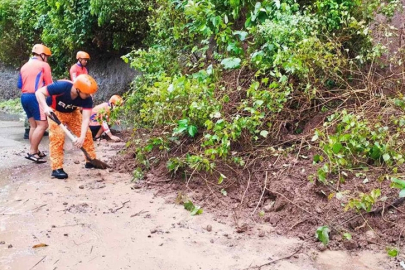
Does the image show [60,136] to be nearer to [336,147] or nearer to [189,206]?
[189,206]

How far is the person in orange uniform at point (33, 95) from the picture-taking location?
20.1 ft

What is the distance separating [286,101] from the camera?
492 centimetres

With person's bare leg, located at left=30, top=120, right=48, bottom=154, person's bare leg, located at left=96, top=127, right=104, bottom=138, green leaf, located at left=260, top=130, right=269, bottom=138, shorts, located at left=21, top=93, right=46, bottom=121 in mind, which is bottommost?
person's bare leg, located at left=96, top=127, right=104, bottom=138

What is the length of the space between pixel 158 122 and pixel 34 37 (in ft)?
32.9

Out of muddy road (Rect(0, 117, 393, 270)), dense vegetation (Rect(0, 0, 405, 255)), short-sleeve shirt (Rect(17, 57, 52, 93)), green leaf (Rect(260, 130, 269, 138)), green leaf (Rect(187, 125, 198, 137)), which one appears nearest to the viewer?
muddy road (Rect(0, 117, 393, 270))

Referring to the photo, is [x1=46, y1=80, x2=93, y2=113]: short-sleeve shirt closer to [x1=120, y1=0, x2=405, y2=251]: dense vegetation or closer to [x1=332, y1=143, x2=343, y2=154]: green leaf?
[x1=120, y1=0, x2=405, y2=251]: dense vegetation

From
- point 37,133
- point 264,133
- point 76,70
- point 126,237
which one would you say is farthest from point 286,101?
point 76,70

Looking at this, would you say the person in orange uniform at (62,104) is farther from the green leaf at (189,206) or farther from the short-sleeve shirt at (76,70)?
the short-sleeve shirt at (76,70)

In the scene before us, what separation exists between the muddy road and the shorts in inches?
53.9

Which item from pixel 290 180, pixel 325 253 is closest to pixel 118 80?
pixel 290 180

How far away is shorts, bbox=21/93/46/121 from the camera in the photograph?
6.16 meters

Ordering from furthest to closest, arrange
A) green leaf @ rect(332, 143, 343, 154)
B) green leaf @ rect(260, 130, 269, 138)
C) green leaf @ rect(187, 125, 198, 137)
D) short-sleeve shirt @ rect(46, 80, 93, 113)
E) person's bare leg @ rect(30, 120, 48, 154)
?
person's bare leg @ rect(30, 120, 48, 154), short-sleeve shirt @ rect(46, 80, 93, 113), green leaf @ rect(187, 125, 198, 137), green leaf @ rect(260, 130, 269, 138), green leaf @ rect(332, 143, 343, 154)

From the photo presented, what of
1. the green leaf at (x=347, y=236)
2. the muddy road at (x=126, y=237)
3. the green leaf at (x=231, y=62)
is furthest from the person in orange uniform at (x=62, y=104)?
the green leaf at (x=347, y=236)

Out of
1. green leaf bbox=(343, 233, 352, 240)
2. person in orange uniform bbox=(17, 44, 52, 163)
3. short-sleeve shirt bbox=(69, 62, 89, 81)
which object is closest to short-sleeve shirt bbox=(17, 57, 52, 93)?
person in orange uniform bbox=(17, 44, 52, 163)
